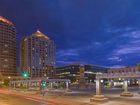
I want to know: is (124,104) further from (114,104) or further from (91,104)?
(91,104)

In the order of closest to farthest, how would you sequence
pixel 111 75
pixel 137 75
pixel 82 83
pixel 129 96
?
pixel 137 75 < pixel 111 75 < pixel 129 96 < pixel 82 83

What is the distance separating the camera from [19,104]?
4244 centimetres

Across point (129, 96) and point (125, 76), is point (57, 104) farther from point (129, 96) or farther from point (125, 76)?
point (129, 96)

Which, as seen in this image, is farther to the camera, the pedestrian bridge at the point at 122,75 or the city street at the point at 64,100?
the pedestrian bridge at the point at 122,75

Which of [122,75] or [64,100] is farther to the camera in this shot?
[64,100]

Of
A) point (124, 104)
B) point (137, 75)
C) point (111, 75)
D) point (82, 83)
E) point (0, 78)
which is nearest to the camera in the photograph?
point (124, 104)

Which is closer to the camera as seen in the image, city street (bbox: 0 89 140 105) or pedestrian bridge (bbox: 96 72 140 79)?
city street (bbox: 0 89 140 105)

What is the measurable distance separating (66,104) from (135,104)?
35.1ft

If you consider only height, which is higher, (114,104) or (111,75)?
(111,75)

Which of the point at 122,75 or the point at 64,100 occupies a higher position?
the point at 122,75

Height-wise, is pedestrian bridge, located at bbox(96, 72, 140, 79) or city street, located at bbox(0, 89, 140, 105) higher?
pedestrian bridge, located at bbox(96, 72, 140, 79)

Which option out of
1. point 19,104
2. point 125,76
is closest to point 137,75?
point 125,76

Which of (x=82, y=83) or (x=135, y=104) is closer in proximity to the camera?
(x=135, y=104)

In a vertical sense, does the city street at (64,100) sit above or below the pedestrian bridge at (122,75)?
below
